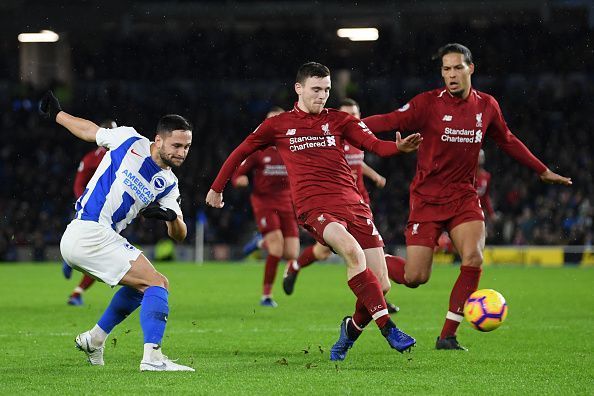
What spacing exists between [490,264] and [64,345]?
18.2 m

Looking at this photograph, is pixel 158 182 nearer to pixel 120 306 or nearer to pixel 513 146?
pixel 120 306

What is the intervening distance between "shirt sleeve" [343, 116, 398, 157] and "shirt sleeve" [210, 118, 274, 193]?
0.59 metres

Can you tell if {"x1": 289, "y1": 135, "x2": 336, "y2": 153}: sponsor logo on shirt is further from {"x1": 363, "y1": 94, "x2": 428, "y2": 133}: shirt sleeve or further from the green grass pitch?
the green grass pitch

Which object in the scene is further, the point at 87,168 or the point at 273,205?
Answer: the point at 273,205

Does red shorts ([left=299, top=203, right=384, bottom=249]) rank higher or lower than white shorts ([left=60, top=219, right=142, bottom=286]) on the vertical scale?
higher

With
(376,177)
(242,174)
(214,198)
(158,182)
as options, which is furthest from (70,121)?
(242,174)

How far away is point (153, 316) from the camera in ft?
22.6

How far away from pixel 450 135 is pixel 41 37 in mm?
27920

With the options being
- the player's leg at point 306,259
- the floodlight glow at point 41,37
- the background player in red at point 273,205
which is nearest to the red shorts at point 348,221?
the player's leg at point 306,259

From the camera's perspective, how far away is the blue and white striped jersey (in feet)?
23.5

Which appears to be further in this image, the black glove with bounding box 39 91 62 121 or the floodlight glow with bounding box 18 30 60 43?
the floodlight glow with bounding box 18 30 60 43

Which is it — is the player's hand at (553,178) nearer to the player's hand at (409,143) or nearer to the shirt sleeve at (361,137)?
the shirt sleeve at (361,137)

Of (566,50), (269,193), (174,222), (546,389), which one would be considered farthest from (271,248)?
(566,50)

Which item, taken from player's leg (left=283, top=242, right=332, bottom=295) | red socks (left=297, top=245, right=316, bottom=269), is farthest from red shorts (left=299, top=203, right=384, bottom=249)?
red socks (left=297, top=245, right=316, bottom=269)
